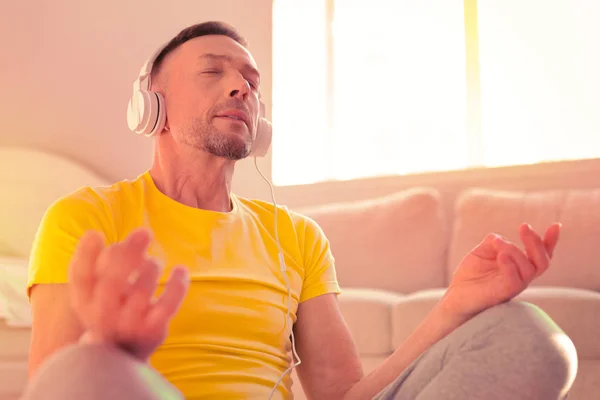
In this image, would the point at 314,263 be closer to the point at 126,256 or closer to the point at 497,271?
the point at 497,271

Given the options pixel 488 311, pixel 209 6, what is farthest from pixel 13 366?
pixel 209 6

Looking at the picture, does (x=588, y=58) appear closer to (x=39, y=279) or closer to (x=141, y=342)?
(x=39, y=279)

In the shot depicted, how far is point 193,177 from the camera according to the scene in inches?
47.9

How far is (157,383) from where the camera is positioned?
0.46 metres

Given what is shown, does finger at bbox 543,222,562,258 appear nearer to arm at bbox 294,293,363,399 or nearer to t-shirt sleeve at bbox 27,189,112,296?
arm at bbox 294,293,363,399

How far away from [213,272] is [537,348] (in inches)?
20.3

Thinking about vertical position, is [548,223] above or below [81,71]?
below

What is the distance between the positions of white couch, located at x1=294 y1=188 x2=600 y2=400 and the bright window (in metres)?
0.78

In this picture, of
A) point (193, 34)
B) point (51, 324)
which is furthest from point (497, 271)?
point (193, 34)

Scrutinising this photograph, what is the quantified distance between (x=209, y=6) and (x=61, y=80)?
962 millimetres

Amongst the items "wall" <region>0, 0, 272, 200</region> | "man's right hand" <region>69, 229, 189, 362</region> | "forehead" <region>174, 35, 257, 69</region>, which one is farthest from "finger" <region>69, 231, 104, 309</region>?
"wall" <region>0, 0, 272, 200</region>

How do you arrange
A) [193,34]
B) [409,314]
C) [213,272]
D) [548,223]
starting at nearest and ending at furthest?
[213,272]
[193,34]
[409,314]
[548,223]

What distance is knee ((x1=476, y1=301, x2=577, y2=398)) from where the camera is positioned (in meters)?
0.70

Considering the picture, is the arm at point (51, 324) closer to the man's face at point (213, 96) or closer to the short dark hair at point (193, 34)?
the man's face at point (213, 96)
